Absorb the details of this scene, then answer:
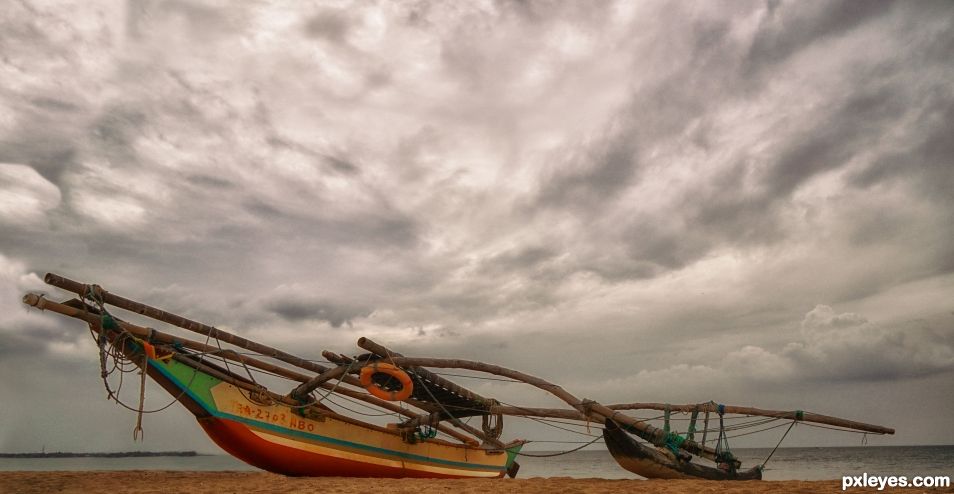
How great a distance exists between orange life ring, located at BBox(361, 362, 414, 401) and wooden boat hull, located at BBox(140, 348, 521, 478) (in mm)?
1719

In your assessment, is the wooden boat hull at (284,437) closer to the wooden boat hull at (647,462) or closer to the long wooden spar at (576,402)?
the long wooden spar at (576,402)

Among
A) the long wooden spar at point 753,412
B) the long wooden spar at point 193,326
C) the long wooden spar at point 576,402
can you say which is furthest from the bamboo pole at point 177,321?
the long wooden spar at point 753,412

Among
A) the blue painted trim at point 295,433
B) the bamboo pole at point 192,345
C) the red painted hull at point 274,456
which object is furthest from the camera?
the red painted hull at point 274,456

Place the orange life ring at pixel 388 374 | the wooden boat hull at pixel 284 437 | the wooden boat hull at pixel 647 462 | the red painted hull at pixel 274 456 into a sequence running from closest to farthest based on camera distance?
the wooden boat hull at pixel 284 437 < the red painted hull at pixel 274 456 < the orange life ring at pixel 388 374 < the wooden boat hull at pixel 647 462

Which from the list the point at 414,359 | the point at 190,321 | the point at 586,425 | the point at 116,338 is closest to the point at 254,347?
the point at 190,321

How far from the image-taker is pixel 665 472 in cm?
1591

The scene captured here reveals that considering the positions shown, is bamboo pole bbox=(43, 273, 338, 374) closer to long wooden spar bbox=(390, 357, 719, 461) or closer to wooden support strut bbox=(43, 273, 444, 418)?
wooden support strut bbox=(43, 273, 444, 418)

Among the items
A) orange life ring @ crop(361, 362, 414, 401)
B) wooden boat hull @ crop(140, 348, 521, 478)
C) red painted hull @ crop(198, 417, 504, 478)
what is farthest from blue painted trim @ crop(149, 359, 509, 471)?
orange life ring @ crop(361, 362, 414, 401)

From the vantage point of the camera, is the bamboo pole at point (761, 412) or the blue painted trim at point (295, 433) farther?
the bamboo pole at point (761, 412)

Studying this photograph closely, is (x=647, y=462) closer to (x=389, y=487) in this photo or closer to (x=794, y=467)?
(x=389, y=487)

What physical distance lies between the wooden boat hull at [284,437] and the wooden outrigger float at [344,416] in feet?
0.08

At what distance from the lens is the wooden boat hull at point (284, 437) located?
12.8 meters

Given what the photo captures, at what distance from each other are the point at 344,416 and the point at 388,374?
2272 millimetres

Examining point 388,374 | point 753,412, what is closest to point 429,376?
point 388,374
